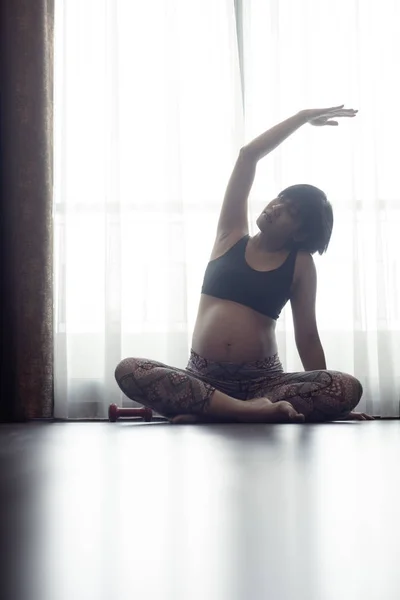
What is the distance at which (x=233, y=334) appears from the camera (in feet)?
7.36

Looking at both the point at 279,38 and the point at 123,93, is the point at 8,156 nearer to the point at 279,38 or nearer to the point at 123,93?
the point at 123,93

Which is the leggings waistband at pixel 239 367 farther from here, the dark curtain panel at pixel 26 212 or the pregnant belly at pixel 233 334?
the dark curtain panel at pixel 26 212

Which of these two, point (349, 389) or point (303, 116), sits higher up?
point (303, 116)

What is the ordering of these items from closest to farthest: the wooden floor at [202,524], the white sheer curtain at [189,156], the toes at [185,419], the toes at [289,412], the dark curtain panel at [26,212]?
the wooden floor at [202,524]
the toes at [289,412]
the toes at [185,419]
the dark curtain panel at [26,212]
the white sheer curtain at [189,156]

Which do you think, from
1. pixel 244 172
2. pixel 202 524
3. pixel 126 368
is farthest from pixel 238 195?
pixel 202 524

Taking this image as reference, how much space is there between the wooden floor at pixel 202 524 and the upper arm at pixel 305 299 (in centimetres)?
93

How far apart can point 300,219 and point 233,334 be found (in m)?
0.38

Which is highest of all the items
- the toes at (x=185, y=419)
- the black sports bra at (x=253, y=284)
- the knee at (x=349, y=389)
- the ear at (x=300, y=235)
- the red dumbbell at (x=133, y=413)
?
the ear at (x=300, y=235)

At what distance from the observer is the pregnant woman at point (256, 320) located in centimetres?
212

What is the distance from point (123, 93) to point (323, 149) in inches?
30.6

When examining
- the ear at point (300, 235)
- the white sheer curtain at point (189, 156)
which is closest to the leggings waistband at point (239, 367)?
the ear at point (300, 235)

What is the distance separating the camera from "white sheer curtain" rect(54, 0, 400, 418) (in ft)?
9.53

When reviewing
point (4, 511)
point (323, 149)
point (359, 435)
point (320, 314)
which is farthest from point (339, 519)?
point (323, 149)

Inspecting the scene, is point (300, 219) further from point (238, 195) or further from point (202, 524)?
point (202, 524)
